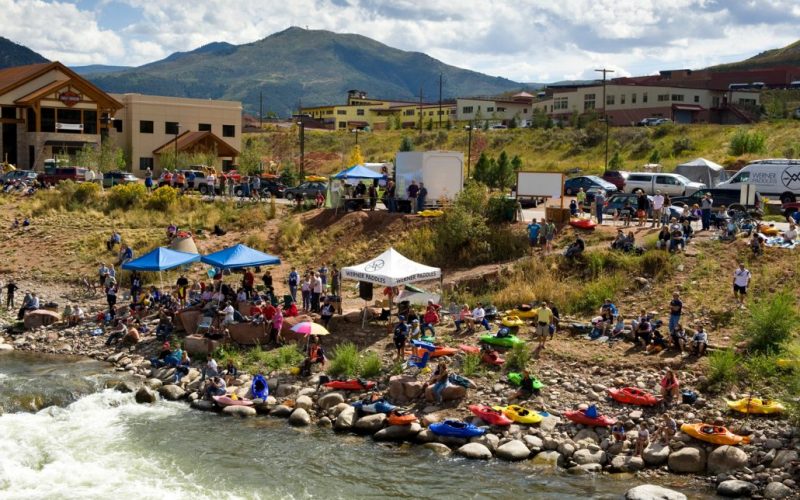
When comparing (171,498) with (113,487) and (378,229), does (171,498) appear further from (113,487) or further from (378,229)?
(378,229)

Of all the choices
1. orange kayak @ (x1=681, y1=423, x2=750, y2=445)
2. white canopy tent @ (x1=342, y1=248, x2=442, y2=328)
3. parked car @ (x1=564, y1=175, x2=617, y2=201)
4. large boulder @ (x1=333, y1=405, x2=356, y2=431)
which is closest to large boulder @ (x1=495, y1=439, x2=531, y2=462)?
orange kayak @ (x1=681, y1=423, x2=750, y2=445)

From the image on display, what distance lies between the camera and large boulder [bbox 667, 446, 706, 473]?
1766 centimetres

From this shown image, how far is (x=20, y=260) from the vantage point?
37.3 meters

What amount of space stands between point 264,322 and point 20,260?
17.5m

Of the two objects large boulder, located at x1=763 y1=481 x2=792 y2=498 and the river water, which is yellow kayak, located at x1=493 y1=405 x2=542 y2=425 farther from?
large boulder, located at x1=763 y1=481 x2=792 y2=498

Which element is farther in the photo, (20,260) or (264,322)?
(20,260)

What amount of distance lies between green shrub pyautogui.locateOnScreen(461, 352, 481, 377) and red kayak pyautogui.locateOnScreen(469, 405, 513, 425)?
211 cm

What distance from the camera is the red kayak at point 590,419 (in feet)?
63.0

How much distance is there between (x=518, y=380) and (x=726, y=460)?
5.51 meters

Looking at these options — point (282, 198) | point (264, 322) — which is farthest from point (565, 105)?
point (264, 322)

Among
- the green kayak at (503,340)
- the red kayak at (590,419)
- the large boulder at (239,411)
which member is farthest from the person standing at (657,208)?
the large boulder at (239,411)

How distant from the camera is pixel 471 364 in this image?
2234 centimetres

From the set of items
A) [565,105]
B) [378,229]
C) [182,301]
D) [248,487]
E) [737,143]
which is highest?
[565,105]

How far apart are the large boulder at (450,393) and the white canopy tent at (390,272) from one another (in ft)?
15.7
